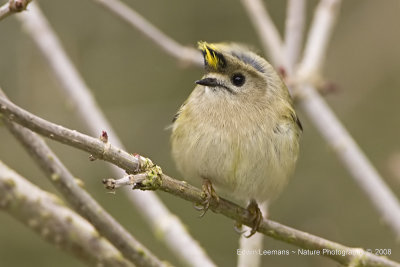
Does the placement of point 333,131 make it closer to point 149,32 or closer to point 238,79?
point 238,79

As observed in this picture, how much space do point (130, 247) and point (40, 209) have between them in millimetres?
441

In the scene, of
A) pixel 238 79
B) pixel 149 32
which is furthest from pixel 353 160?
pixel 149 32

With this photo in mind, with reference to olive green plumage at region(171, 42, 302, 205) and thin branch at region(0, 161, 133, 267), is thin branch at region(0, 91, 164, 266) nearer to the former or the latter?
thin branch at region(0, 161, 133, 267)

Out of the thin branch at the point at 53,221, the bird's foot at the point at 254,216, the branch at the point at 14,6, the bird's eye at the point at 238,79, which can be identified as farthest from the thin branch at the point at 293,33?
the branch at the point at 14,6

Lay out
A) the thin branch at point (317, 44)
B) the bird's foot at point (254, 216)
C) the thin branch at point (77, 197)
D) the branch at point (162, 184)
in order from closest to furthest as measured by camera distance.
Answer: the branch at point (162, 184) → the thin branch at point (77, 197) → the bird's foot at point (254, 216) → the thin branch at point (317, 44)

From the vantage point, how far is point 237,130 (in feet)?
9.75

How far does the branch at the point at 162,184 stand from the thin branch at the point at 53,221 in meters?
0.54

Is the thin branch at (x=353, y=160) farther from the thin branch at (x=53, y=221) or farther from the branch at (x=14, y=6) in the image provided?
the branch at (x=14, y=6)

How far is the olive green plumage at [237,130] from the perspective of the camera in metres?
2.94

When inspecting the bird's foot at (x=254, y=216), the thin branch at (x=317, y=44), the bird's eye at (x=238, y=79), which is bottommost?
the bird's foot at (x=254, y=216)

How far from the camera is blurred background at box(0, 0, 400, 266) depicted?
5.12 metres

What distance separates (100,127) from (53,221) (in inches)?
27.2

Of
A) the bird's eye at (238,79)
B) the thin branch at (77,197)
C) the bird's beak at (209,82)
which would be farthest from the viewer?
the bird's eye at (238,79)

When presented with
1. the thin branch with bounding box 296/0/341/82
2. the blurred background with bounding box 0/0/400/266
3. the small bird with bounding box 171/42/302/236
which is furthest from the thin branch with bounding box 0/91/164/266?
the blurred background with bounding box 0/0/400/266
